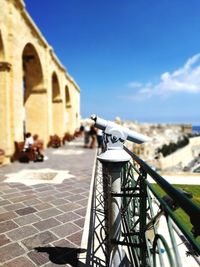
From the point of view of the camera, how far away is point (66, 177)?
22.9ft

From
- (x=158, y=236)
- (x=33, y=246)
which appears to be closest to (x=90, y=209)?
(x=33, y=246)

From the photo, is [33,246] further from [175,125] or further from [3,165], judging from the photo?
[175,125]

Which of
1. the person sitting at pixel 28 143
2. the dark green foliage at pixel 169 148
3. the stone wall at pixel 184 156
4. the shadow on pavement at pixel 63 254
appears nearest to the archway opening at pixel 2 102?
the person sitting at pixel 28 143

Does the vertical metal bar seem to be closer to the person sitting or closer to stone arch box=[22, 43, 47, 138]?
the person sitting

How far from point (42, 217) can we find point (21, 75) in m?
7.70

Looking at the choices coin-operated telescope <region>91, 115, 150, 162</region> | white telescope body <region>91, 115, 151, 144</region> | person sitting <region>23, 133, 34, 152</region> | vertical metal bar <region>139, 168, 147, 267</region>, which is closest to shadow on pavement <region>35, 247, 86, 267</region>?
vertical metal bar <region>139, 168, 147, 267</region>

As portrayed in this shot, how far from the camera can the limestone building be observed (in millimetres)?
8883

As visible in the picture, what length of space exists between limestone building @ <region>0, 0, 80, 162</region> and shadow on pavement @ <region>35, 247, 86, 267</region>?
6.56 meters

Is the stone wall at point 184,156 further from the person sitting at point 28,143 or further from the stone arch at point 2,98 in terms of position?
the stone arch at point 2,98

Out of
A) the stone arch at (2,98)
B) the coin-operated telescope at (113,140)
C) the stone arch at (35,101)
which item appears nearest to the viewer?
the coin-operated telescope at (113,140)

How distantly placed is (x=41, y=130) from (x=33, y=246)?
1185 cm

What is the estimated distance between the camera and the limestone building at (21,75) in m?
8.88

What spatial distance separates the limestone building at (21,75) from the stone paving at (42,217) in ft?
8.96

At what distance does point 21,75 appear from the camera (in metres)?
10.2
